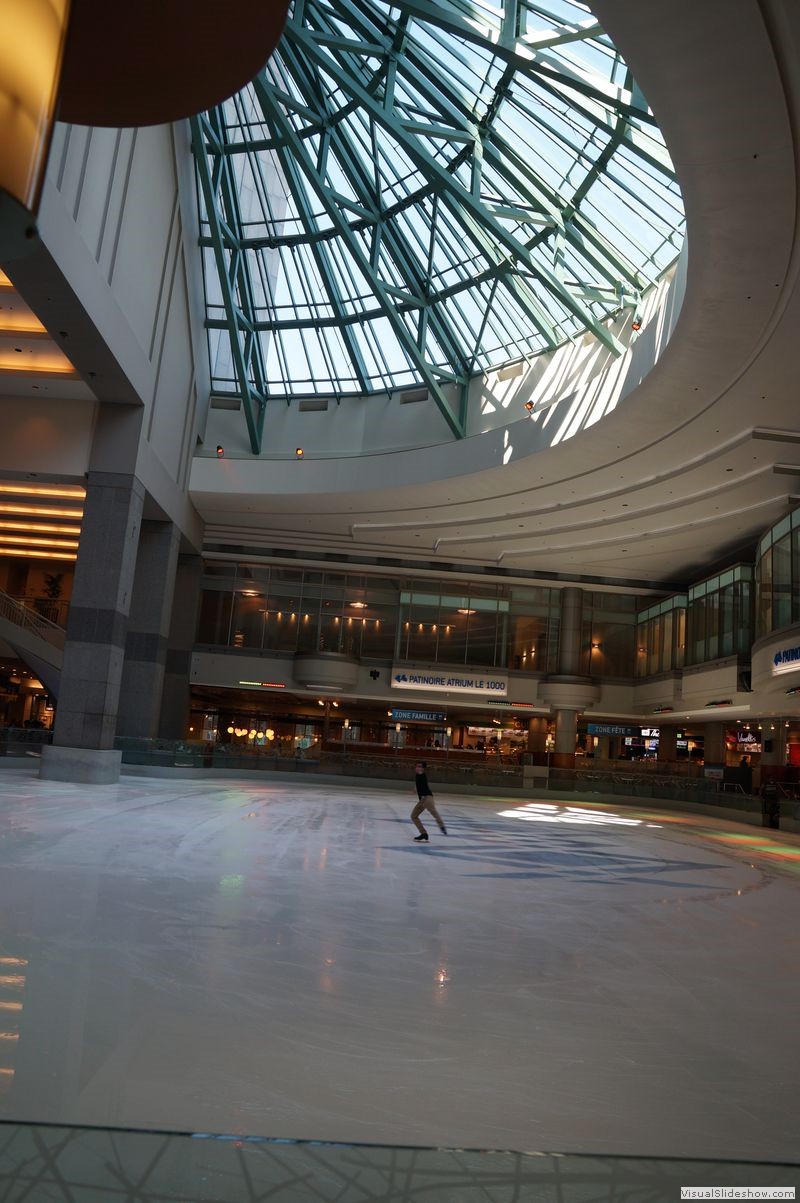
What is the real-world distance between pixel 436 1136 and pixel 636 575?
42.2 metres

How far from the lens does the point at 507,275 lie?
1047 inches

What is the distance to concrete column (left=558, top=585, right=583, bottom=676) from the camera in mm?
44719

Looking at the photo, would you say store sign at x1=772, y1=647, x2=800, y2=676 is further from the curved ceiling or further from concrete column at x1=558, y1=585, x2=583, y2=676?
concrete column at x1=558, y1=585, x2=583, y2=676

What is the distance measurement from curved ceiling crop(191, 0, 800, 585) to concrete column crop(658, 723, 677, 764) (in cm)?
877

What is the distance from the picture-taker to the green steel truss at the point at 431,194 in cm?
1847

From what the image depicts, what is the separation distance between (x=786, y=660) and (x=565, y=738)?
19141mm

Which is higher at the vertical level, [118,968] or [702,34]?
[702,34]

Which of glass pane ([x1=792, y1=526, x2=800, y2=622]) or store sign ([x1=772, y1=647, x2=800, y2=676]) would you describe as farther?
glass pane ([x1=792, y1=526, x2=800, y2=622])

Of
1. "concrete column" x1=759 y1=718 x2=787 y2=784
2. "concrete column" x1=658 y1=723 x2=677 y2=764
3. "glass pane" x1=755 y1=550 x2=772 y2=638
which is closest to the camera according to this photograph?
"glass pane" x1=755 y1=550 x2=772 y2=638

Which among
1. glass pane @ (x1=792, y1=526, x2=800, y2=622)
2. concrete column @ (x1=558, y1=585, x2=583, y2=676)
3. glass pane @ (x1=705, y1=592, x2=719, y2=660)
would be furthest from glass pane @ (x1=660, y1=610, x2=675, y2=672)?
glass pane @ (x1=792, y1=526, x2=800, y2=622)

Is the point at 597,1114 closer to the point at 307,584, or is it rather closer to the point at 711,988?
the point at 711,988

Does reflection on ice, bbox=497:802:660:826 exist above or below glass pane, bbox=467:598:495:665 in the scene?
below

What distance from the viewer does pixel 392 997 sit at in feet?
20.4

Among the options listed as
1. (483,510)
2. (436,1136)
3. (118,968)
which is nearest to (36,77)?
(436,1136)
